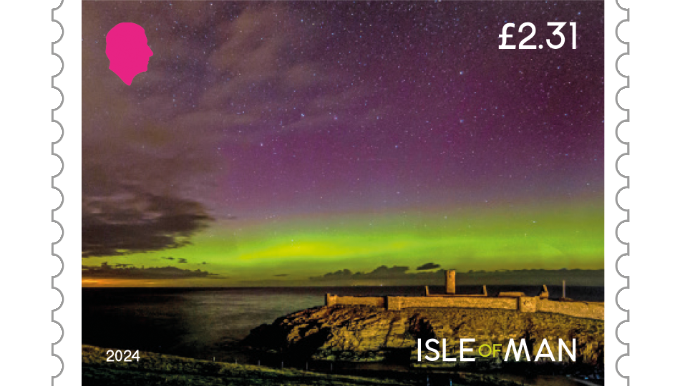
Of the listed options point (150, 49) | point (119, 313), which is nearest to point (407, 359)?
point (150, 49)

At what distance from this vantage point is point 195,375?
37.3 feet

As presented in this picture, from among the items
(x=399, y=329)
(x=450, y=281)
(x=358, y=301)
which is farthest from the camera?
(x=358, y=301)

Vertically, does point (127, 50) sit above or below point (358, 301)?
above

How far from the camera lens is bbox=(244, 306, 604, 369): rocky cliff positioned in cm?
1833

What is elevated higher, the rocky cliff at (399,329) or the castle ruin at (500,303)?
the castle ruin at (500,303)

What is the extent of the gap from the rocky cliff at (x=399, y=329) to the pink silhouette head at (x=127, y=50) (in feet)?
41.5

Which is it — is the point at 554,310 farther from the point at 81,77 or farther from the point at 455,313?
the point at 81,77

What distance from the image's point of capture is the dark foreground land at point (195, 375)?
403 inches

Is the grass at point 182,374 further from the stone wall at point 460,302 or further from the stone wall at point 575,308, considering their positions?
the stone wall at point 575,308

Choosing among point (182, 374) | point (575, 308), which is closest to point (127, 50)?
point (182, 374)

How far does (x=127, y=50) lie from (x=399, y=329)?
15.9 metres

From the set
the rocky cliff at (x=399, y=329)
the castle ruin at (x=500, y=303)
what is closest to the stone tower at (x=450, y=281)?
the castle ruin at (x=500, y=303)

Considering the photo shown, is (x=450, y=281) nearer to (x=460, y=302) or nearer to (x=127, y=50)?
(x=460, y=302)

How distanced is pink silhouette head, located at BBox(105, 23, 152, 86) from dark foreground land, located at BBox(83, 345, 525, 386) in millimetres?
6243
